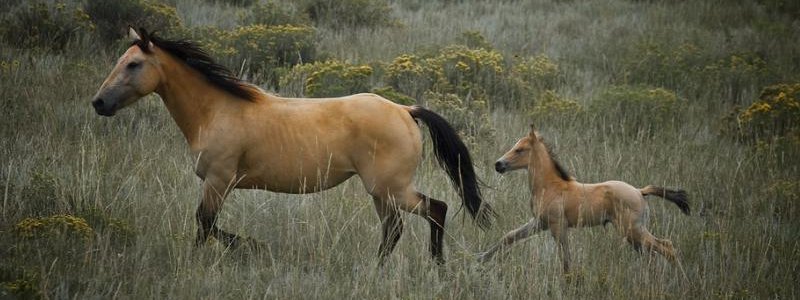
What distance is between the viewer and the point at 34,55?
1041 cm

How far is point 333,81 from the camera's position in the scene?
9.91 meters

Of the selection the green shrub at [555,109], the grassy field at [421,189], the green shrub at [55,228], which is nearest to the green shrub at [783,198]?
the grassy field at [421,189]

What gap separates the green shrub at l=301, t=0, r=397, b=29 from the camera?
14.7 metres

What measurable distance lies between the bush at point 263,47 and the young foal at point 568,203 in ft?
17.1

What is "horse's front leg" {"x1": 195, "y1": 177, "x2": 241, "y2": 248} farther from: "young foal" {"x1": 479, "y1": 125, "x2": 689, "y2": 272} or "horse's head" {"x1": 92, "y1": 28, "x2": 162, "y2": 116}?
"young foal" {"x1": 479, "y1": 125, "x2": 689, "y2": 272}

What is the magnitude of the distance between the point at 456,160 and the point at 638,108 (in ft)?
15.8

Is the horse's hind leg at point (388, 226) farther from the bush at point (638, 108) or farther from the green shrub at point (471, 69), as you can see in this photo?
the green shrub at point (471, 69)

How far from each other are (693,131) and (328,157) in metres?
5.70

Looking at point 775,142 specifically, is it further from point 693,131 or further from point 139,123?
point 139,123

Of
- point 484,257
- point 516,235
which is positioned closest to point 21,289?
point 484,257

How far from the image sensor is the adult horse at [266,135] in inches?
221

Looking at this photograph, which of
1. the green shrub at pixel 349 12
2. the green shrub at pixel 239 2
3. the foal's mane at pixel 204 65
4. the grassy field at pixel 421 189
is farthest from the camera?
the green shrub at pixel 239 2

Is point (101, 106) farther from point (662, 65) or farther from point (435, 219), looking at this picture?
point (662, 65)

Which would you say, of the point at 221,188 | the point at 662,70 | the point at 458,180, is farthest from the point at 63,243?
the point at 662,70
